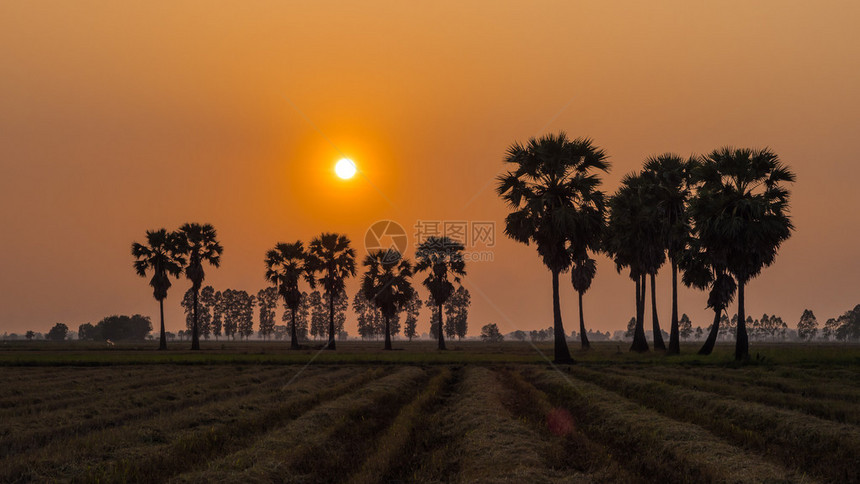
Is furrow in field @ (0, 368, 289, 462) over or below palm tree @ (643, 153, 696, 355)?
below

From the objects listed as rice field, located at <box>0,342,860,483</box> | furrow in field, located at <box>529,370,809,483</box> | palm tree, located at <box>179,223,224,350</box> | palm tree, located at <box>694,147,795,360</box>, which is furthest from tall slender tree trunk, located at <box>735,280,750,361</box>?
palm tree, located at <box>179,223,224,350</box>

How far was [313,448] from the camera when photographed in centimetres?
1388

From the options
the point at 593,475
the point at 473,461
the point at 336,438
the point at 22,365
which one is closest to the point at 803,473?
the point at 593,475

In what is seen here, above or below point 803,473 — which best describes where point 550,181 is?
above

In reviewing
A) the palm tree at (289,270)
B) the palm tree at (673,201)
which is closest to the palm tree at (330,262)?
the palm tree at (289,270)

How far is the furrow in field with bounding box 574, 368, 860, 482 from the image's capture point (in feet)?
40.4

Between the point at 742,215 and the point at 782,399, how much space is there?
94.1 ft

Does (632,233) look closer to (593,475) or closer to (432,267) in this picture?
(432,267)

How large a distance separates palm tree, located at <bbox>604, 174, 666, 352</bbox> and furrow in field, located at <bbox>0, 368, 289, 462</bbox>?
42186mm

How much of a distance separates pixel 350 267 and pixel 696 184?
54438 millimetres

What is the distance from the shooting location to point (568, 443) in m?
14.4

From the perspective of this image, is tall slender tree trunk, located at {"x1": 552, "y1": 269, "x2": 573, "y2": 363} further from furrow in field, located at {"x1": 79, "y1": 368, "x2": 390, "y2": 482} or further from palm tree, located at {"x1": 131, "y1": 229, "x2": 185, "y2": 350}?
palm tree, located at {"x1": 131, "y1": 229, "x2": 185, "y2": 350}

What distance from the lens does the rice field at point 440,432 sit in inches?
465

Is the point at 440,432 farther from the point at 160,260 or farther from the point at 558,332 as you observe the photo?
the point at 160,260
